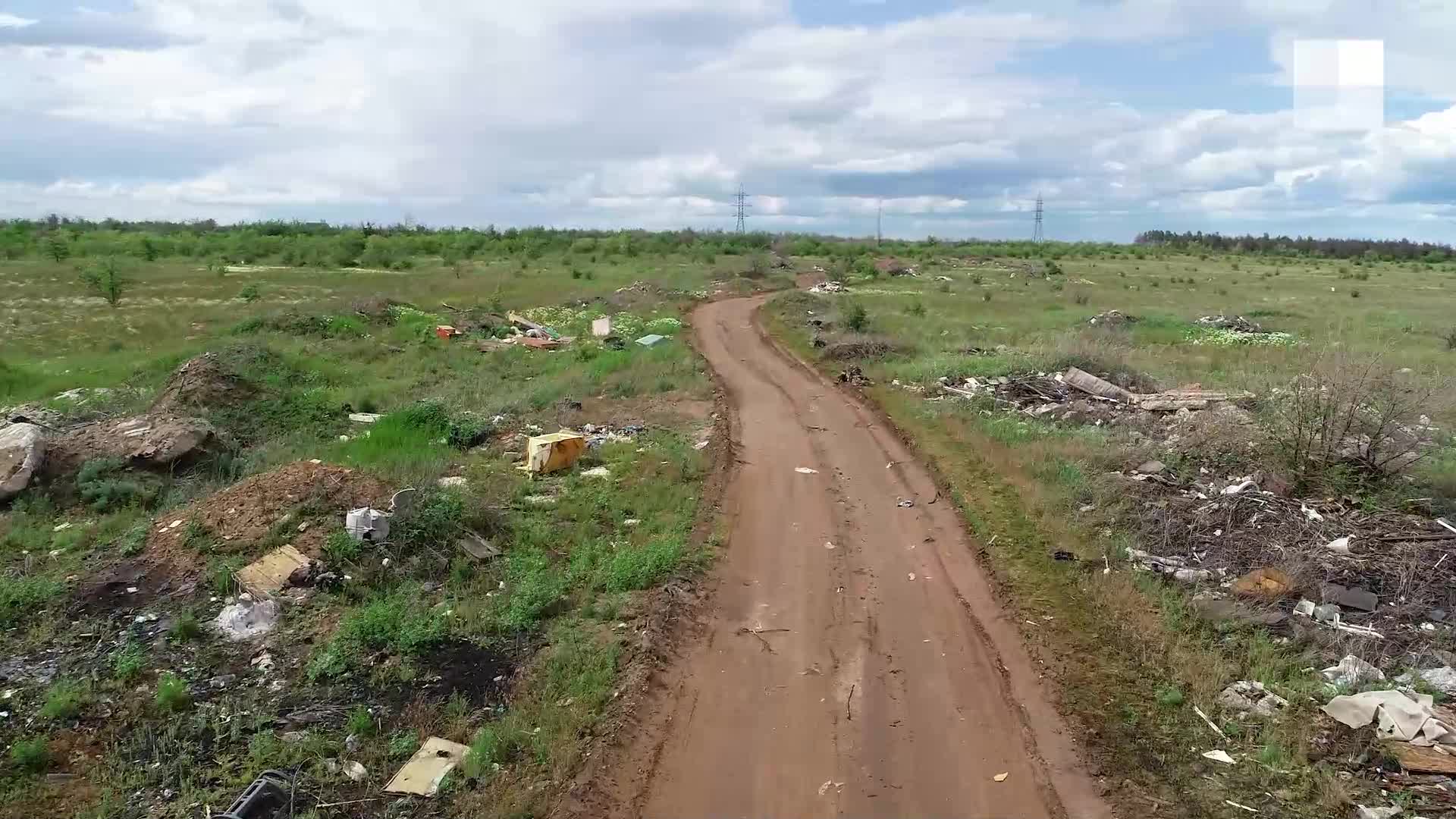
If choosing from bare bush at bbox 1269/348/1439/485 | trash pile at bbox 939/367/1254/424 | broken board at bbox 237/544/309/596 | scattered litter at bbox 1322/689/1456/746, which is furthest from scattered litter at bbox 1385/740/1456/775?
broken board at bbox 237/544/309/596

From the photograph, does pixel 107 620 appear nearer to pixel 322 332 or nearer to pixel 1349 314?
pixel 322 332

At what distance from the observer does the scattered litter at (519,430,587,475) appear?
36.8 feet

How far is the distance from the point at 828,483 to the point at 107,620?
768 centimetres

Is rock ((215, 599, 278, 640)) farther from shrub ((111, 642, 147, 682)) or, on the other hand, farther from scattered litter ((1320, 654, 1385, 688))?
scattered litter ((1320, 654, 1385, 688))

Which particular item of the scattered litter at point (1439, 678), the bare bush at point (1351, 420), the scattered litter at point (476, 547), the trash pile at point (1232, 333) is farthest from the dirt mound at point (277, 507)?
the trash pile at point (1232, 333)

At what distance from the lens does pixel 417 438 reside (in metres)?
12.4

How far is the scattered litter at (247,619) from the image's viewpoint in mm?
7203

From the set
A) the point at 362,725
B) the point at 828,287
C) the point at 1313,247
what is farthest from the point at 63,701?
the point at 1313,247

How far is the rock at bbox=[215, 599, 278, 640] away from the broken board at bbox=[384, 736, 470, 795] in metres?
2.54

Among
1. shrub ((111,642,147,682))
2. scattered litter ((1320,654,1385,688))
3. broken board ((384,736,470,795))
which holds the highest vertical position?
shrub ((111,642,147,682))

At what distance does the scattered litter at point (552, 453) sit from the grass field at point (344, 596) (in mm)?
295

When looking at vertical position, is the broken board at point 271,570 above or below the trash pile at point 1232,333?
below

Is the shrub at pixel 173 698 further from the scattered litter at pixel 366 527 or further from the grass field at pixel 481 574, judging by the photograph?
the scattered litter at pixel 366 527

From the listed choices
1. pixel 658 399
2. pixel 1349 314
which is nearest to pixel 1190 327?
pixel 1349 314
